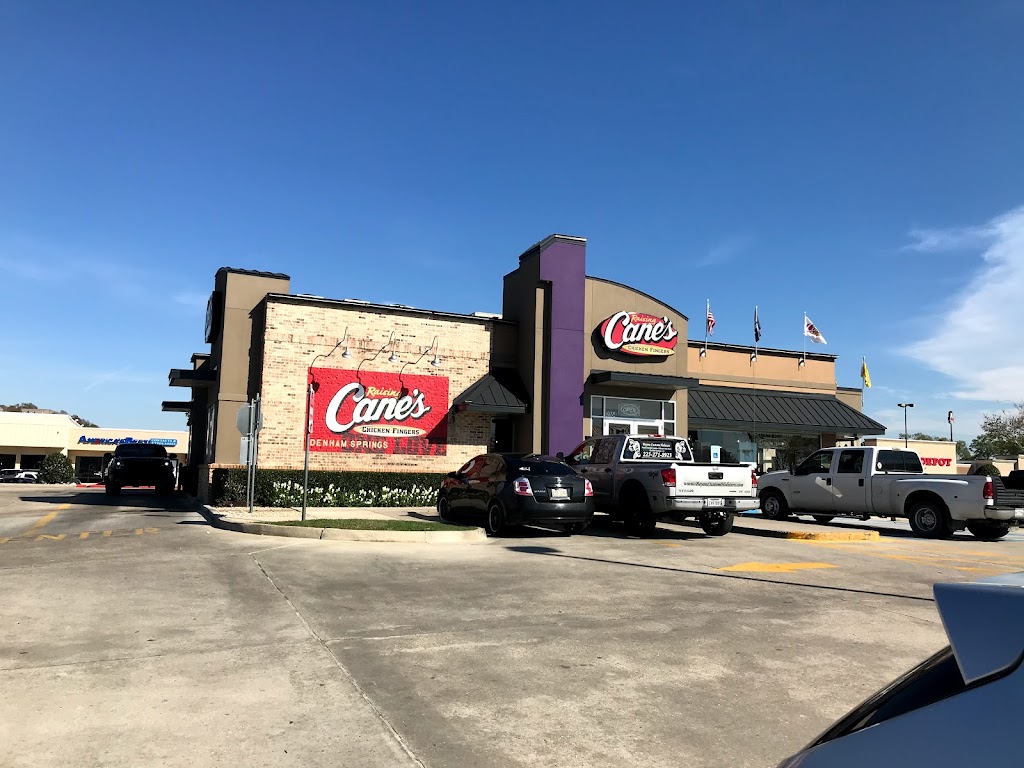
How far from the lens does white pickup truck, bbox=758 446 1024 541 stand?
53.2ft

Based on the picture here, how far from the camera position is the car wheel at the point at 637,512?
582 inches

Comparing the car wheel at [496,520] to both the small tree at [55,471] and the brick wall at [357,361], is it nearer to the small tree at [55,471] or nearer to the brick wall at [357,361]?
the brick wall at [357,361]

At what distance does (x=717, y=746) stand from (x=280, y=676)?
3.02 m

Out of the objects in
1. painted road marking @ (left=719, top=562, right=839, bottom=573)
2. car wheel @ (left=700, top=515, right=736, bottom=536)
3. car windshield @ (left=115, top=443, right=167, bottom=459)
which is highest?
car windshield @ (left=115, top=443, right=167, bottom=459)

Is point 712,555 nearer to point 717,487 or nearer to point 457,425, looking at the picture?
point 717,487

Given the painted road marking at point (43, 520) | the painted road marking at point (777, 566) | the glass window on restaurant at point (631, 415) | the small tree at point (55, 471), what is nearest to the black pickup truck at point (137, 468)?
the painted road marking at point (43, 520)

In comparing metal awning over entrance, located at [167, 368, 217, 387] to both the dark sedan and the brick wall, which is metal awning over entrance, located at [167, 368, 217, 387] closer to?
the brick wall

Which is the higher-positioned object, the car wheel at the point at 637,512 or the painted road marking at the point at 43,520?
the car wheel at the point at 637,512

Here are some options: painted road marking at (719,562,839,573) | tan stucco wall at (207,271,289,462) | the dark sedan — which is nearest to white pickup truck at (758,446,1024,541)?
painted road marking at (719,562,839,573)

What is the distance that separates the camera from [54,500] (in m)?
26.4

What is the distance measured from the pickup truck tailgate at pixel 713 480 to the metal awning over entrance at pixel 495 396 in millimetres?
9511

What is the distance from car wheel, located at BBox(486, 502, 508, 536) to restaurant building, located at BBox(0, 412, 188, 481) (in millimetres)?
56324

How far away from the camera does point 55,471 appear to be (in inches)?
2084

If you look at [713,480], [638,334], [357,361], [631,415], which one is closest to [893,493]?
[713,480]
